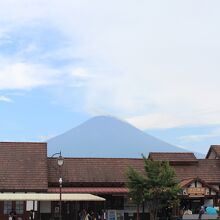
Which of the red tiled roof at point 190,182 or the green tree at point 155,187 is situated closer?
the green tree at point 155,187

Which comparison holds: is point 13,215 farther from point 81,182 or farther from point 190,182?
point 190,182

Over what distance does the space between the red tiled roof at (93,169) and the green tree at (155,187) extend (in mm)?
4678

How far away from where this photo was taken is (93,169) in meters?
42.0

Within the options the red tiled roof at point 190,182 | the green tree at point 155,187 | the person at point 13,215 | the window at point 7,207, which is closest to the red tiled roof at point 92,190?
the green tree at point 155,187

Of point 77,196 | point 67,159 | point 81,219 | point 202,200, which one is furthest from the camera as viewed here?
point 67,159

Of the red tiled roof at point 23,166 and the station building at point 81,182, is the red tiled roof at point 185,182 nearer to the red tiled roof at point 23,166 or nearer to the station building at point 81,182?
the station building at point 81,182

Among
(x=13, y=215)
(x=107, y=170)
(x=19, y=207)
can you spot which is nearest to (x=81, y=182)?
(x=107, y=170)

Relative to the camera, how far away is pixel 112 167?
42.5 metres

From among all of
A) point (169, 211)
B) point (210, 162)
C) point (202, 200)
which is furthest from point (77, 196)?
point (210, 162)

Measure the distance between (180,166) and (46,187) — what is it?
36.1 ft

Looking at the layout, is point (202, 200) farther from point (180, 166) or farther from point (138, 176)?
point (138, 176)

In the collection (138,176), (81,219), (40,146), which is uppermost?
(40,146)

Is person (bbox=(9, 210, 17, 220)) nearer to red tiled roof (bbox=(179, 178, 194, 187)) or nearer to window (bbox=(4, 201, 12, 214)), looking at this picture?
window (bbox=(4, 201, 12, 214))

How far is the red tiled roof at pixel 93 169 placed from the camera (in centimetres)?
4056
